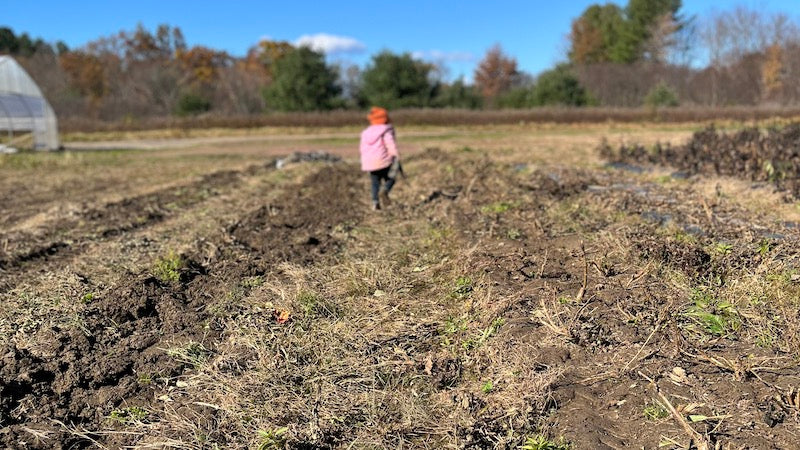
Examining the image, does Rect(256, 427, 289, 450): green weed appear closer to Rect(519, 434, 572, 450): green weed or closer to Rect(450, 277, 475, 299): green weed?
Rect(519, 434, 572, 450): green weed

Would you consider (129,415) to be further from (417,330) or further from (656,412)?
(656,412)

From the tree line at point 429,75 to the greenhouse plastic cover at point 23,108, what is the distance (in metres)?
19.8

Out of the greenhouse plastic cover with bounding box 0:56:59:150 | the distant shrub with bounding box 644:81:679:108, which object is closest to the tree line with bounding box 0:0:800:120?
the distant shrub with bounding box 644:81:679:108

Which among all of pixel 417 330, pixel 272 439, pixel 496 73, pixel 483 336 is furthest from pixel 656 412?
pixel 496 73

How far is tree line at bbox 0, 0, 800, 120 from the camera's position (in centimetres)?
4378

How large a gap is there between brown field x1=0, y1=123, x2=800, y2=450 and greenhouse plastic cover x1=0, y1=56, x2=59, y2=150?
18491 mm

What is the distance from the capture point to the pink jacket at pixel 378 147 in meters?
7.56

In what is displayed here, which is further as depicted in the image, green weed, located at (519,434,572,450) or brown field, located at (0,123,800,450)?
brown field, located at (0,123,800,450)

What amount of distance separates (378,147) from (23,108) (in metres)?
20.8

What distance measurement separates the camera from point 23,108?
2195 cm

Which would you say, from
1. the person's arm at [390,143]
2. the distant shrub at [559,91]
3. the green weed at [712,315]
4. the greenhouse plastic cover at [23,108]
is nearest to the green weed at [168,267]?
the person's arm at [390,143]

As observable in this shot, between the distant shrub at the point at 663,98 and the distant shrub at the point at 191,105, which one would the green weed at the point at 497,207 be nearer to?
the distant shrub at the point at 663,98

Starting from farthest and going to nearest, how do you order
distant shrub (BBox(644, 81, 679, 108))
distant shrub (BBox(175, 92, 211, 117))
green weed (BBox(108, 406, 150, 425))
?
distant shrub (BBox(175, 92, 211, 117)) < distant shrub (BBox(644, 81, 679, 108)) < green weed (BBox(108, 406, 150, 425))

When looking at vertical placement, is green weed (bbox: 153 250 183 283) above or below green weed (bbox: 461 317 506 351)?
above
